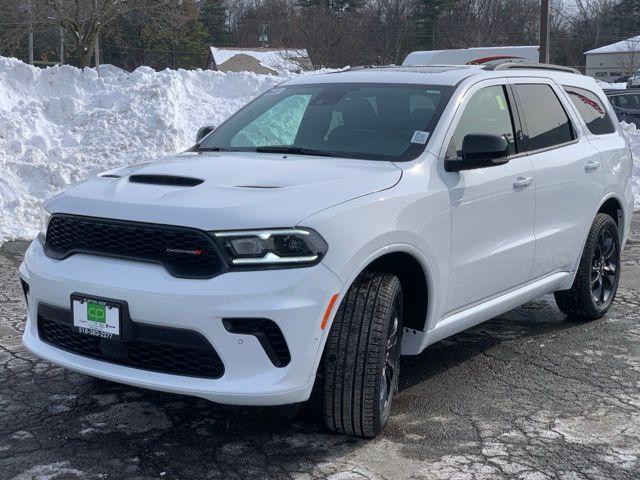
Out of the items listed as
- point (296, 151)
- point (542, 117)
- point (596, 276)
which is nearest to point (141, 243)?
point (296, 151)

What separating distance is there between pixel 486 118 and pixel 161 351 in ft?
8.03

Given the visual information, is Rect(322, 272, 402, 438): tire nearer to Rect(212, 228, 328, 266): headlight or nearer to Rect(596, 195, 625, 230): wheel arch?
Rect(212, 228, 328, 266): headlight

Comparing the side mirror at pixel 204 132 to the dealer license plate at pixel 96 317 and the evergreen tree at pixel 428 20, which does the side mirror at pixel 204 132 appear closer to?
the dealer license plate at pixel 96 317

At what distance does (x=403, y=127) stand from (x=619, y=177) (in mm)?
2385

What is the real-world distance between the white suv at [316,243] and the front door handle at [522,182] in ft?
0.11

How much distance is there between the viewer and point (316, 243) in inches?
146

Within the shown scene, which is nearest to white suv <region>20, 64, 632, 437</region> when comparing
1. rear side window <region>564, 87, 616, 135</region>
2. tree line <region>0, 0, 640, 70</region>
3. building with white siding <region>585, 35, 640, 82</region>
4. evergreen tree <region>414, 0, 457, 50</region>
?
rear side window <region>564, 87, 616, 135</region>

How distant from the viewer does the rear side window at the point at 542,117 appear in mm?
5535

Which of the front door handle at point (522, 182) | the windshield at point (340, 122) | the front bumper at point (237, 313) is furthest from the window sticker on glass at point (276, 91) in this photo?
the front bumper at point (237, 313)

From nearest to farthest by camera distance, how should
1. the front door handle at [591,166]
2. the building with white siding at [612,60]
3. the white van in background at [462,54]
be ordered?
the front door handle at [591,166], the white van in background at [462,54], the building with white siding at [612,60]

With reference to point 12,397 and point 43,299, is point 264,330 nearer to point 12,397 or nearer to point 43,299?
point 43,299

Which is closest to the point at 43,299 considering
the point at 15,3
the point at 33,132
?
the point at 33,132

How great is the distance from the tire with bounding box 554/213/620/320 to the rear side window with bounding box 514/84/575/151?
29.3 inches

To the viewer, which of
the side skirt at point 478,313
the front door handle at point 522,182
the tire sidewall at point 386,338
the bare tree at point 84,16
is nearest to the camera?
the tire sidewall at point 386,338
